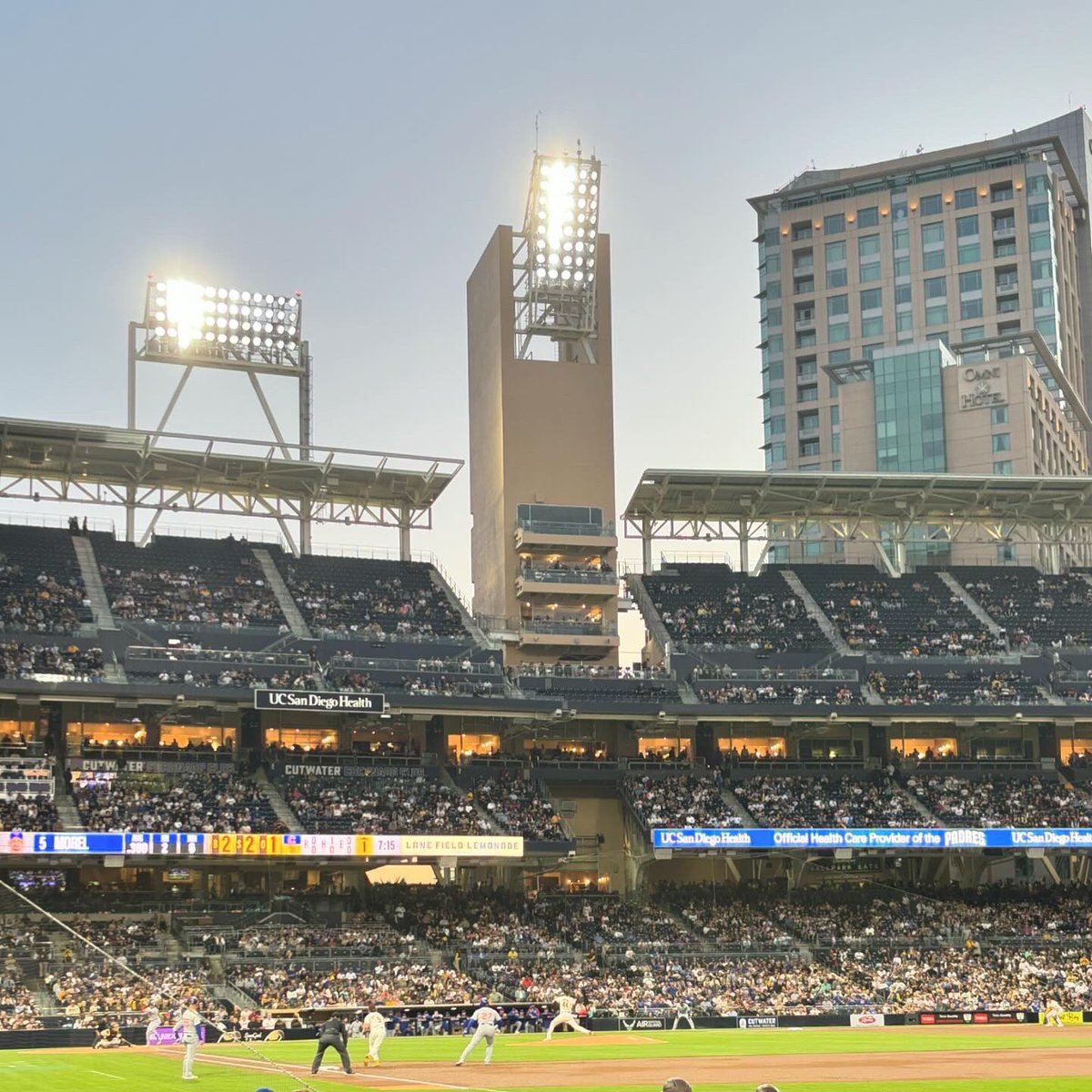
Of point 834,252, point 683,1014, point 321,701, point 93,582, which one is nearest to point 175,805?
point 321,701

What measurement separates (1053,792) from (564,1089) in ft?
166

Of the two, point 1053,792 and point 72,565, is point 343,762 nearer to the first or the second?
point 72,565

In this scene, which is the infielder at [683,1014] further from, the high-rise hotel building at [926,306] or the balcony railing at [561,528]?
the high-rise hotel building at [926,306]

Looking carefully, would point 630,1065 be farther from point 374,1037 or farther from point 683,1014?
point 683,1014

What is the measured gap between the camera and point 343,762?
72938mm

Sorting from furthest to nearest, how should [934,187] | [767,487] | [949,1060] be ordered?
[934,187] < [767,487] < [949,1060]

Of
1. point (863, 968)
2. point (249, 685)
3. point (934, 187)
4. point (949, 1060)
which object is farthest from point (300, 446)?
point (934, 187)

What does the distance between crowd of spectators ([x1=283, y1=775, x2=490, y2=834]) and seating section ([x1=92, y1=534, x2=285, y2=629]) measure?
9746 mm

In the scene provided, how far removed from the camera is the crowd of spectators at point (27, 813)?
6031cm

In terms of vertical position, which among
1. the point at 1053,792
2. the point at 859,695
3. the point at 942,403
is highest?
the point at 942,403

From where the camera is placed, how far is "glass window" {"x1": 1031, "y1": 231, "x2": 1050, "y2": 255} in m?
154

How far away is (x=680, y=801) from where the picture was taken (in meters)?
74.4

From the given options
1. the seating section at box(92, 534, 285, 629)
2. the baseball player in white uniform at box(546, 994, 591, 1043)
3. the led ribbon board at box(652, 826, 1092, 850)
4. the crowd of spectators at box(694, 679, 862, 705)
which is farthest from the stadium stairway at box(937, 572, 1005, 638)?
the baseball player in white uniform at box(546, 994, 591, 1043)

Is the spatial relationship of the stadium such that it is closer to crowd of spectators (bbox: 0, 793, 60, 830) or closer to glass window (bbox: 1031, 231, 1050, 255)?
crowd of spectators (bbox: 0, 793, 60, 830)
